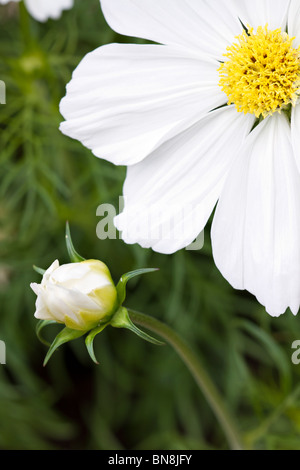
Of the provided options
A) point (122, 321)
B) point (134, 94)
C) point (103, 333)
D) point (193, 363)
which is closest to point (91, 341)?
point (122, 321)

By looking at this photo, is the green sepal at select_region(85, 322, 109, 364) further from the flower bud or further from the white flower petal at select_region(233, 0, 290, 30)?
the white flower petal at select_region(233, 0, 290, 30)

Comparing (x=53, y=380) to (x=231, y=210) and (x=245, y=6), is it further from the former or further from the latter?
(x=245, y=6)

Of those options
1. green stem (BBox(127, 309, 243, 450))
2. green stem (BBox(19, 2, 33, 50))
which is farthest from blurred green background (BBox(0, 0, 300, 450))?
green stem (BBox(127, 309, 243, 450))

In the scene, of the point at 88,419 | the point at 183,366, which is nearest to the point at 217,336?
the point at 183,366

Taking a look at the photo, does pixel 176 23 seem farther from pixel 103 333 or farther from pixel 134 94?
pixel 103 333

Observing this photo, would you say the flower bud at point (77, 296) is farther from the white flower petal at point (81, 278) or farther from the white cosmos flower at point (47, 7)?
the white cosmos flower at point (47, 7)

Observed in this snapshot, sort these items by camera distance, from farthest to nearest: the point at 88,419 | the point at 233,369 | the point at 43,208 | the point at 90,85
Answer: the point at 88,419
the point at 43,208
the point at 233,369
the point at 90,85
